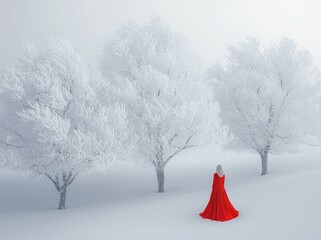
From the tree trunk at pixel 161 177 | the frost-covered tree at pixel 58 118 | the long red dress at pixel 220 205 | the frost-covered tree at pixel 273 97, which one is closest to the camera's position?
the long red dress at pixel 220 205

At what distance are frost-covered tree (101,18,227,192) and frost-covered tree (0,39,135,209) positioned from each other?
1.53 m

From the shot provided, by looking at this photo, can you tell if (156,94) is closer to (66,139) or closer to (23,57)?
(66,139)

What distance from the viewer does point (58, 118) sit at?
50.3 ft

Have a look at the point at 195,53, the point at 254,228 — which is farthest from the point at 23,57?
the point at 254,228

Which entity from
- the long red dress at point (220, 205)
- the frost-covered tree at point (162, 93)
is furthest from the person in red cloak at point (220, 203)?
the frost-covered tree at point (162, 93)

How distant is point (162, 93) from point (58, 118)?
5.58 metres

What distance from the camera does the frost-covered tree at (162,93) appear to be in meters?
17.5

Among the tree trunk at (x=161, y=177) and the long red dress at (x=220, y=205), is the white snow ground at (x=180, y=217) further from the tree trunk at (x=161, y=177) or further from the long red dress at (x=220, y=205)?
the tree trunk at (x=161, y=177)

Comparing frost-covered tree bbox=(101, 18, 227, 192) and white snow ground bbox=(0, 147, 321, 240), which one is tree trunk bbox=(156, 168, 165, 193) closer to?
frost-covered tree bbox=(101, 18, 227, 192)

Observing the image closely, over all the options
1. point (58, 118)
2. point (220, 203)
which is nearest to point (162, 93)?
point (58, 118)

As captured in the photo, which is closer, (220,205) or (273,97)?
(220,205)

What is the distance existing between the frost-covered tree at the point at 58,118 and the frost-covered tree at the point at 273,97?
8490 millimetres

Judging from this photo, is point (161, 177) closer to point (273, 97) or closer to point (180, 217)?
point (180, 217)

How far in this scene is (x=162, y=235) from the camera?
10.3m
